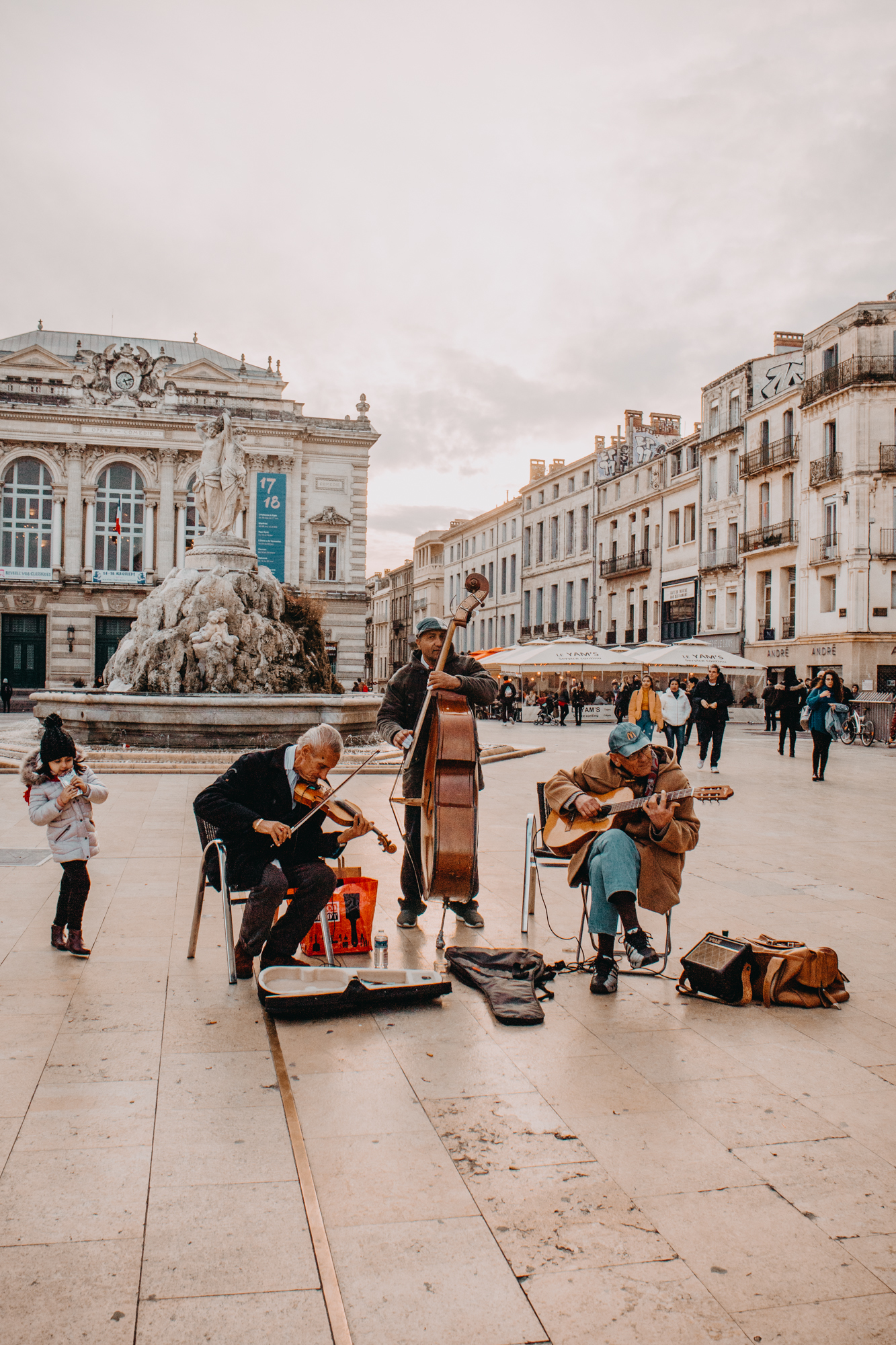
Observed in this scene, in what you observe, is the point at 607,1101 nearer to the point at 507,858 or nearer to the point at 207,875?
the point at 207,875

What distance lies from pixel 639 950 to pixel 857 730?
A: 21.1 m

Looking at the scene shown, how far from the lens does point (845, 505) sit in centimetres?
3225

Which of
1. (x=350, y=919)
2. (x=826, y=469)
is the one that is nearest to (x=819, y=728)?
(x=350, y=919)

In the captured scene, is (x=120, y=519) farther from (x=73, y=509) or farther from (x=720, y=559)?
(x=720, y=559)

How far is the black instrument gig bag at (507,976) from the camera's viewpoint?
442cm

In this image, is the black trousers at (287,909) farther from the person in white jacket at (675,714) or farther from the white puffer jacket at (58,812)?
the person in white jacket at (675,714)

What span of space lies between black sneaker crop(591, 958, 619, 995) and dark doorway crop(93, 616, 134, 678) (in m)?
44.4

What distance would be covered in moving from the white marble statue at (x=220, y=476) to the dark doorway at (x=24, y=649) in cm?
2979

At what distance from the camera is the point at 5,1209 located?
9.16ft

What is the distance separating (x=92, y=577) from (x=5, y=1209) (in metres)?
46.4

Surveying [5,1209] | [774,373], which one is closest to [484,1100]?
[5,1209]

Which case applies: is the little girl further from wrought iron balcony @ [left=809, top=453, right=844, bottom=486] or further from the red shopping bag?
wrought iron balcony @ [left=809, top=453, right=844, bottom=486]

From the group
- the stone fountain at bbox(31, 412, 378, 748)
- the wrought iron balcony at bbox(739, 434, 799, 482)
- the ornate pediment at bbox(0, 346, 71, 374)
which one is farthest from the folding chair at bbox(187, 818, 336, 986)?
the ornate pediment at bbox(0, 346, 71, 374)

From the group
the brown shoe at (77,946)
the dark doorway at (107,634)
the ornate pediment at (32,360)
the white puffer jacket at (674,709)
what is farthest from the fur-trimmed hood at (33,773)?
the ornate pediment at (32,360)
